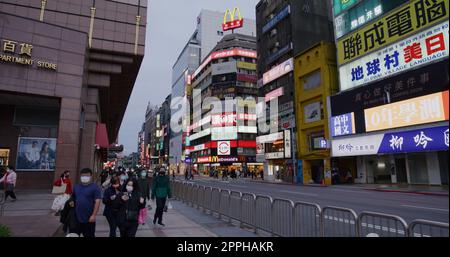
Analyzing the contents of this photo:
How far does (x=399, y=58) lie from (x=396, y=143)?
733 centimetres

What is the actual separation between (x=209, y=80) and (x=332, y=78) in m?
51.0

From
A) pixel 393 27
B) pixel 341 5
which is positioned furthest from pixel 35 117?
pixel 341 5

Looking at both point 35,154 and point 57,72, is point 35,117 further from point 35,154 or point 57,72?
point 57,72

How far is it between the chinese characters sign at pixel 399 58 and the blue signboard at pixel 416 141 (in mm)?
5391

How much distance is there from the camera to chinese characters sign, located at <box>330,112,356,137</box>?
31172mm

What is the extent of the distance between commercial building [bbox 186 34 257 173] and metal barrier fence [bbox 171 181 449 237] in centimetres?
6152

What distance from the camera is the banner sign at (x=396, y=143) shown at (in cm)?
2283

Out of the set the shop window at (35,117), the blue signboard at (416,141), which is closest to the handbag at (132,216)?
the shop window at (35,117)

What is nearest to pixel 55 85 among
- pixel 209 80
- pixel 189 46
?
pixel 209 80

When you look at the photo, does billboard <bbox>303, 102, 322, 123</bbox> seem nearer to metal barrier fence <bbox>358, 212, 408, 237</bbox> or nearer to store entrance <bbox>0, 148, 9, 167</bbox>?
store entrance <bbox>0, 148, 9, 167</bbox>

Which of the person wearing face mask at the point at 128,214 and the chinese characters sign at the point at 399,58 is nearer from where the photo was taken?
the person wearing face mask at the point at 128,214

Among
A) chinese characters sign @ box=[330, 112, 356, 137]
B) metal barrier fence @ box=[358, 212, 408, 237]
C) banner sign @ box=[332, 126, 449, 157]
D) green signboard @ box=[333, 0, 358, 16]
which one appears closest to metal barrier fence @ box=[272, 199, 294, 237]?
metal barrier fence @ box=[358, 212, 408, 237]

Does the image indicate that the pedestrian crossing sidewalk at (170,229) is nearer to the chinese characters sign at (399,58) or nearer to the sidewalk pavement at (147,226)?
the sidewalk pavement at (147,226)

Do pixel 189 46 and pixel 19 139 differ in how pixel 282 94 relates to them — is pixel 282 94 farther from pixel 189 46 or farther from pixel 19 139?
pixel 189 46
